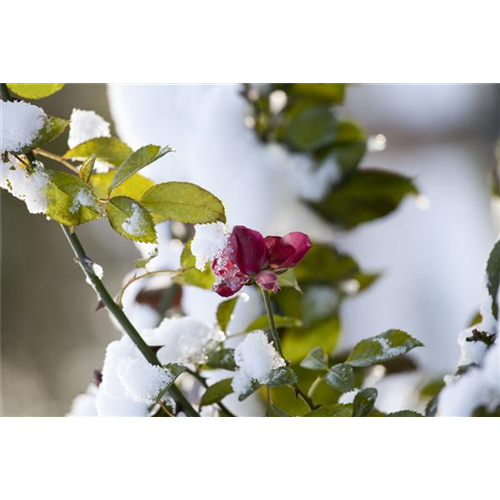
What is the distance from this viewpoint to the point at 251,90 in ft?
2.68

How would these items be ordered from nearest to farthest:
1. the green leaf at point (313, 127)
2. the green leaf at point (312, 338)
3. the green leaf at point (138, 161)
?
the green leaf at point (138, 161)
the green leaf at point (312, 338)
the green leaf at point (313, 127)

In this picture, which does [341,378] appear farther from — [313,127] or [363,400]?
[313,127]

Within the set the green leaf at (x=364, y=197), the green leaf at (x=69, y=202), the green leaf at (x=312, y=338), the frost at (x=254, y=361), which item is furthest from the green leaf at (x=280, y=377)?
the green leaf at (x=364, y=197)

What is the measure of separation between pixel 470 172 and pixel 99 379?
3.73 feet

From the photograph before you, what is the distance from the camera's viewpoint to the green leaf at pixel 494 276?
16.2 inches

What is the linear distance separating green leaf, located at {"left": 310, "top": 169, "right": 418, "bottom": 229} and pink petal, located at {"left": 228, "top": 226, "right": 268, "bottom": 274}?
1.48 ft

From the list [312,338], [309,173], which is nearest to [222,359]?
[312,338]

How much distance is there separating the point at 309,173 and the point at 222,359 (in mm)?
435

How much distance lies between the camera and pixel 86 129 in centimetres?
45

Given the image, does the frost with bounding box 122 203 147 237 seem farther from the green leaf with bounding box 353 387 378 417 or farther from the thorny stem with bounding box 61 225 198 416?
the green leaf with bounding box 353 387 378 417

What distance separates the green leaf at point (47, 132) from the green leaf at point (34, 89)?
0.07 meters

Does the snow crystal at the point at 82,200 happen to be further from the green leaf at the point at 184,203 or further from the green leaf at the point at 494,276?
the green leaf at the point at 494,276

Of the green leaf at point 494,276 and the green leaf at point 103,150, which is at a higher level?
the green leaf at point 103,150
